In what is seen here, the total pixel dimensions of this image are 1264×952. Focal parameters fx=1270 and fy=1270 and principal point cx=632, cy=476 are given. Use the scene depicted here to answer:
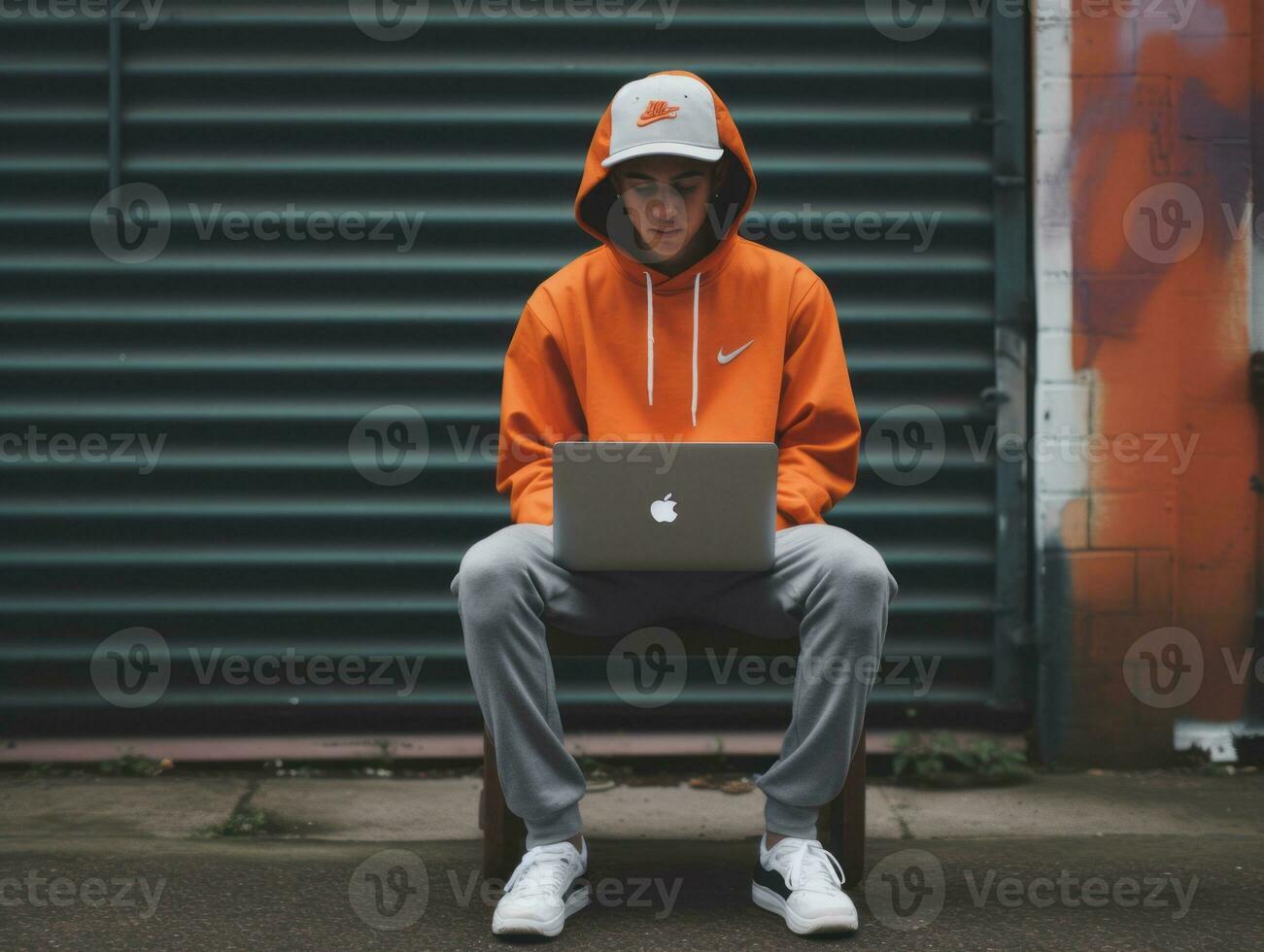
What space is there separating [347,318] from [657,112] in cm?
171

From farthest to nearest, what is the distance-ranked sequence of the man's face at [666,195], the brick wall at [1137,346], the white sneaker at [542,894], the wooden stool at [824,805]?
1. the brick wall at [1137,346]
2. the man's face at [666,195]
3. the wooden stool at [824,805]
4. the white sneaker at [542,894]

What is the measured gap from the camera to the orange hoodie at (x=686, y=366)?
3.10m

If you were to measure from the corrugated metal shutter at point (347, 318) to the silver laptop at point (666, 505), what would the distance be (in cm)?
166

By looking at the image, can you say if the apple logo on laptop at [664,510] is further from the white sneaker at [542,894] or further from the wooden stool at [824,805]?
the white sneaker at [542,894]

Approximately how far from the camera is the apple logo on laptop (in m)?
2.72

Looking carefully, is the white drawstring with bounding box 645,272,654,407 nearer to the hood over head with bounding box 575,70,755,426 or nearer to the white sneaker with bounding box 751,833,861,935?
the hood over head with bounding box 575,70,755,426

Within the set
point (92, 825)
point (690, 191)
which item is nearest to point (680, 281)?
point (690, 191)

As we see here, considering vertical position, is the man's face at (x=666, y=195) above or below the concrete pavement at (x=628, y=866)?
above

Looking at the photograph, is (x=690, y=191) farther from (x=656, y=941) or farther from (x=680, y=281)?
(x=656, y=941)

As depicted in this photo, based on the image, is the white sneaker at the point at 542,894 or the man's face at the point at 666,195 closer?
the white sneaker at the point at 542,894

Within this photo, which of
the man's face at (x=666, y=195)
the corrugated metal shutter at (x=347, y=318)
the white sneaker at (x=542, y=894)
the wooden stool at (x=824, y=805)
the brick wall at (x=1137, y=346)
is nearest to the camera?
the white sneaker at (x=542, y=894)

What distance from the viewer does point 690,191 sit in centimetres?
312

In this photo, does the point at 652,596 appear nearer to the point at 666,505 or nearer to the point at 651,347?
the point at 666,505

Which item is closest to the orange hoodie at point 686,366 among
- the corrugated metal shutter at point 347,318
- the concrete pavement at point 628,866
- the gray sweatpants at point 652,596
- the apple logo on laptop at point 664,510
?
the gray sweatpants at point 652,596
